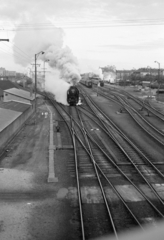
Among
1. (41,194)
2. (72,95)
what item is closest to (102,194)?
(41,194)

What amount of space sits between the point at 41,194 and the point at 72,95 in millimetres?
29580

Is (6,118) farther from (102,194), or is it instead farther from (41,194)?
(102,194)

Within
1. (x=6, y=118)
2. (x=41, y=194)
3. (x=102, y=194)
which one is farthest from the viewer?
(x=6, y=118)

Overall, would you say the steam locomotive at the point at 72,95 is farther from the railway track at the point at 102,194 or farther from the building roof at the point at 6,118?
the railway track at the point at 102,194

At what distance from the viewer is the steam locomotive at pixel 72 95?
3988 centimetres

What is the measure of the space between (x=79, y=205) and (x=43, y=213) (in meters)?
1.53

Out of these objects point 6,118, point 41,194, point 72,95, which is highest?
point 72,95

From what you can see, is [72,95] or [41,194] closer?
[41,194]

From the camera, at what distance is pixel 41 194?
1246 centimetres

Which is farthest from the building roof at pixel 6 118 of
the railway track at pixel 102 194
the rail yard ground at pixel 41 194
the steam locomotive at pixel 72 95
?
the steam locomotive at pixel 72 95

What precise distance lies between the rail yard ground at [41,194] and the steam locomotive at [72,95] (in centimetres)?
1901

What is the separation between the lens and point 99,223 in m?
9.90

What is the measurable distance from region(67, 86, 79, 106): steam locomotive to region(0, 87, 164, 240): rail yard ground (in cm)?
1901

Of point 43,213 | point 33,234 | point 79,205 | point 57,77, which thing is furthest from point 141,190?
point 57,77
